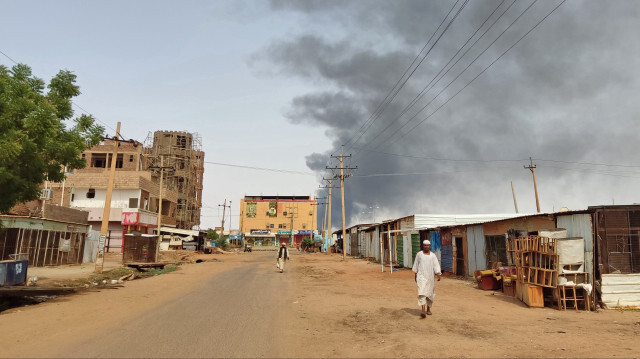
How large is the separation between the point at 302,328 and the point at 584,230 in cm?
924

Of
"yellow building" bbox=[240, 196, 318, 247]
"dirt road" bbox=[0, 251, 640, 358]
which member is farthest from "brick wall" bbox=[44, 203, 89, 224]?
"yellow building" bbox=[240, 196, 318, 247]

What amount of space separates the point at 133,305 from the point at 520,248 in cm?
1189

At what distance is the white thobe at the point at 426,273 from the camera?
9.88m

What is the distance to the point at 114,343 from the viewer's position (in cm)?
675

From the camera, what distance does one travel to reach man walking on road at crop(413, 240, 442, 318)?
988 cm

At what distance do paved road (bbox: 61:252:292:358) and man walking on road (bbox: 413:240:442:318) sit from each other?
10.9ft

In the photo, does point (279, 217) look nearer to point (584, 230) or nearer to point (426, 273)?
point (584, 230)

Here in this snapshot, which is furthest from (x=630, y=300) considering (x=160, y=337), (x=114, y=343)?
(x=114, y=343)

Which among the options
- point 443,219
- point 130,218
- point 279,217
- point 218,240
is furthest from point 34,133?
point 279,217

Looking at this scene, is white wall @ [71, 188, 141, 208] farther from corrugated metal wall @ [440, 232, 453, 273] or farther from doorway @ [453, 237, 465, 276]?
doorway @ [453, 237, 465, 276]

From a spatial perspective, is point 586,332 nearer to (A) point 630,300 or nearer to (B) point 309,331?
(A) point 630,300

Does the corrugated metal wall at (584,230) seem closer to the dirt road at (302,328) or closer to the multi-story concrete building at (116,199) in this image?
the dirt road at (302,328)

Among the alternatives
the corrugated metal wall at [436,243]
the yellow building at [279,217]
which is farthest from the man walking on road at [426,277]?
the yellow building at [279,217]

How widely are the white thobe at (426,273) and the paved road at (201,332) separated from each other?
3.37 m
